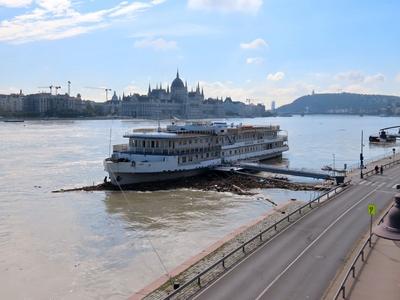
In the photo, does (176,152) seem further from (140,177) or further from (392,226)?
(392,226)

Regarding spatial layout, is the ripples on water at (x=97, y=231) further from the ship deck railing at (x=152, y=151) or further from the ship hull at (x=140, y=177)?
the ship deck railing at (x=152, y=151)

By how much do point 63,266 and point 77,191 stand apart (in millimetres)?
25817

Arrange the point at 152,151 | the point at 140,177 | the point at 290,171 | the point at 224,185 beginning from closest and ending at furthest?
the point at 140,177 < the point at 224,185 < the point at 152,151 < the point at 290,171

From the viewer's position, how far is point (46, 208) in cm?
4553

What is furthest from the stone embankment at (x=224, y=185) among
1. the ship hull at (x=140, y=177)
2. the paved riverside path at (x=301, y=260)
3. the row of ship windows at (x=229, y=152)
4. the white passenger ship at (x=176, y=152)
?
the paved riverside path at (x=301, y=260)

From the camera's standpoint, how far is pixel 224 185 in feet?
185

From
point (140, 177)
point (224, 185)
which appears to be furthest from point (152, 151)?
point (224, 185)

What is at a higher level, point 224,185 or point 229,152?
point 229,152

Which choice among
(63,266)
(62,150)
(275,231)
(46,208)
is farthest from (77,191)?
(62,150)

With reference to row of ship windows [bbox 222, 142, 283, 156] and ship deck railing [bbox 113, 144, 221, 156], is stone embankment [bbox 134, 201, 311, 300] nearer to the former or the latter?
ship deck railing [bbox 113, 144, 221, 156]

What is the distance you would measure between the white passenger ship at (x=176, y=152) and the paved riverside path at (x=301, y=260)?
2438cm

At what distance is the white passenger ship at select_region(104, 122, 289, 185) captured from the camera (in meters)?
55.2

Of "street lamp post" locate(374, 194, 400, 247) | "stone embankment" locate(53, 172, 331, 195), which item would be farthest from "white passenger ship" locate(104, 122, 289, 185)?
"street lamp post" locate(374, 194, 400, 247)

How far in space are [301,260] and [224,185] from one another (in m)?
32.6
